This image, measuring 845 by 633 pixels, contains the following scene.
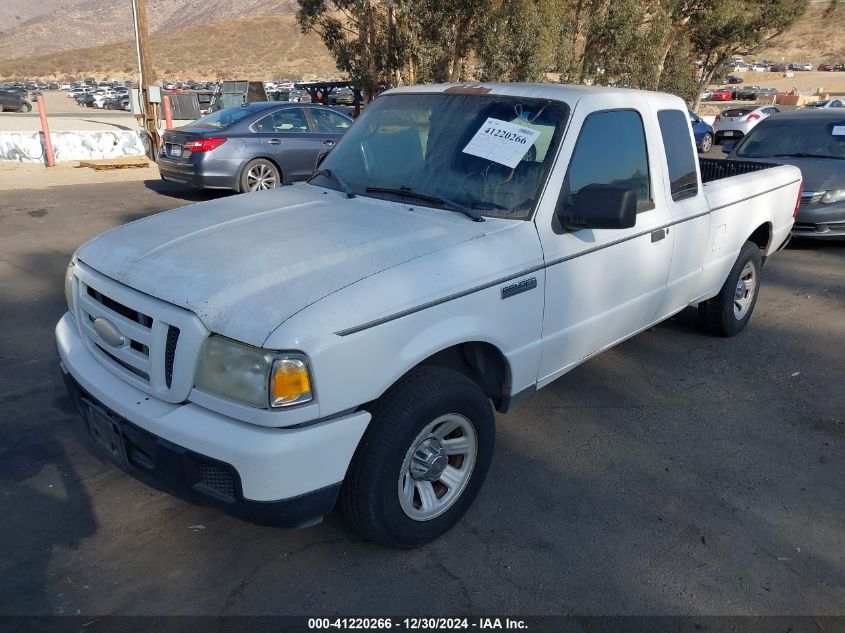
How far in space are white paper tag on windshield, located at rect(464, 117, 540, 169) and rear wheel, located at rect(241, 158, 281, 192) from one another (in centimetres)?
803

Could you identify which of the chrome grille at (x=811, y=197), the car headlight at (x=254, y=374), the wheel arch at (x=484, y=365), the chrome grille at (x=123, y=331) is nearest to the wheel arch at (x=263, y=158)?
the chrome grille at (x=811, y=197)

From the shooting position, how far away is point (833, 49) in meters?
107

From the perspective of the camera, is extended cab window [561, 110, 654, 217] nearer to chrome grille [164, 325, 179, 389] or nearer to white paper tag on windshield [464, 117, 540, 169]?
white paper tag on windshield [464, 117, 540, 169]

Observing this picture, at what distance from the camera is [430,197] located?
11.1ft

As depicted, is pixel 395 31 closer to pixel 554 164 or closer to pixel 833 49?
pixel 554 164

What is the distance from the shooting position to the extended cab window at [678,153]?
412 centimetres

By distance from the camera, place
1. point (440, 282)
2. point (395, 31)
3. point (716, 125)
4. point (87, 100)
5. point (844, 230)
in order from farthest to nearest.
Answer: point (87, 100), point (716, 125), point (395, 31), point (844, 230), point (440, 282)

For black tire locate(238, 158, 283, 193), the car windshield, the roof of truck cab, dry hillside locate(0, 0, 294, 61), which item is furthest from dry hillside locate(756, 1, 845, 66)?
the roof of truck cab

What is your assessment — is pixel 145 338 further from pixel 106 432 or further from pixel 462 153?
pixel 462 153

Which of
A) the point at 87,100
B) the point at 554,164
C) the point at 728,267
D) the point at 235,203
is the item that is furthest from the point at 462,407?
the point at 87,100

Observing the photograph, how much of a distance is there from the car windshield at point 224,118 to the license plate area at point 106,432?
8966 millimetres

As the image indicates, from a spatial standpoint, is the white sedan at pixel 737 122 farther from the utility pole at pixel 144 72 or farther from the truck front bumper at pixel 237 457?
the truck front bumper at pixel 237 457

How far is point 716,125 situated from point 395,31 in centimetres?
1293

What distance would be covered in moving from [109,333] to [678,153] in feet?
11.2
